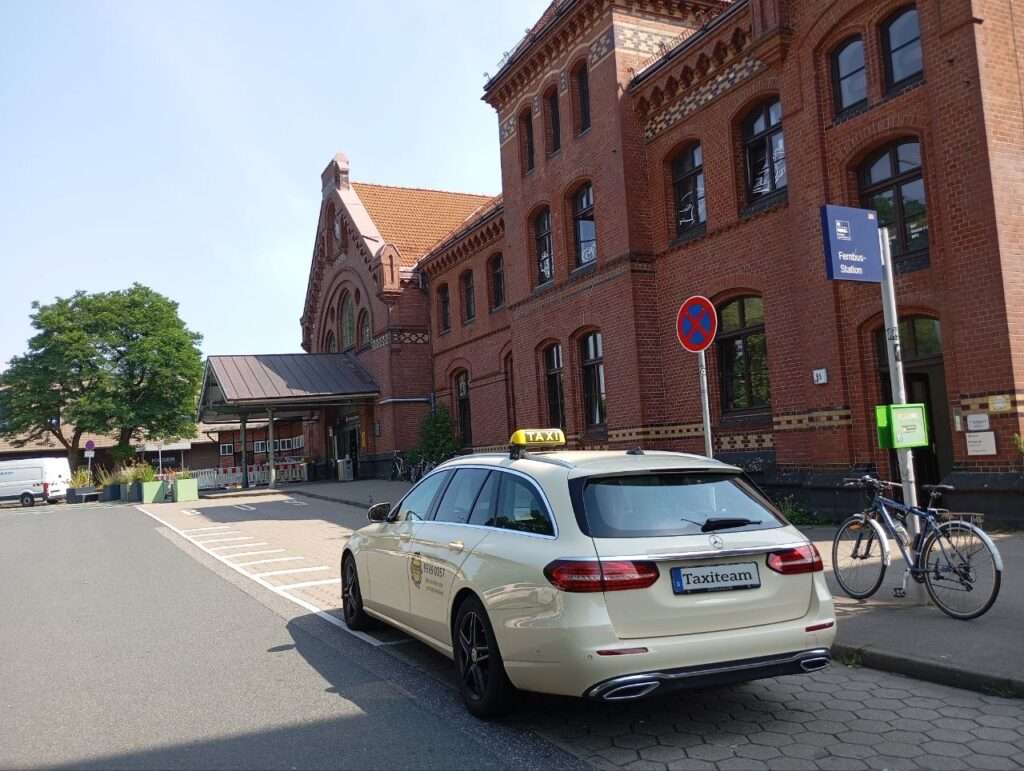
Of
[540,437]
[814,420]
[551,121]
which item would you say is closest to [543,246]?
[551,121]

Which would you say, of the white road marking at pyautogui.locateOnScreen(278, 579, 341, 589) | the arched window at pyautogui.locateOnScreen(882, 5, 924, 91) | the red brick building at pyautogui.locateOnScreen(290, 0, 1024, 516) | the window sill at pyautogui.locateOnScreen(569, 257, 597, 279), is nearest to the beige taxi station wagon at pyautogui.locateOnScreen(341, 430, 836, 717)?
the white road marking at pyautogui.locateOnScreen(278, 579, 341, 589)

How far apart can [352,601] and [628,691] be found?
12.9 ft

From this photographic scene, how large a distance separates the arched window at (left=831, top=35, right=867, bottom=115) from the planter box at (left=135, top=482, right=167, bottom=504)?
2683 centimetres

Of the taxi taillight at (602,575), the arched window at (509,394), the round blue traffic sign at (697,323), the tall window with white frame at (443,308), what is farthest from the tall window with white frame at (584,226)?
the taxi taillight at (602,575)

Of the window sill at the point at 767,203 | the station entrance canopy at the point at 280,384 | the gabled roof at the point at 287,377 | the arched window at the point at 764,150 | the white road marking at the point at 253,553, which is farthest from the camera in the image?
the station entrance canopy at the point at 280,384

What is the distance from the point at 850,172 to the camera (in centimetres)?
1284

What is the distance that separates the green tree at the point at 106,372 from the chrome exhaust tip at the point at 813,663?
4811 cm

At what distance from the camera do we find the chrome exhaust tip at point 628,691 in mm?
4230

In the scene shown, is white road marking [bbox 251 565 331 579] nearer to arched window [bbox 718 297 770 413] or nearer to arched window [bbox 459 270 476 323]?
arched window [bbox 718 297 770 413]

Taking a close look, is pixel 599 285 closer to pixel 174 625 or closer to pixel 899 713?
pixel 174 625

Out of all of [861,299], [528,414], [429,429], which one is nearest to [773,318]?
[861,299]

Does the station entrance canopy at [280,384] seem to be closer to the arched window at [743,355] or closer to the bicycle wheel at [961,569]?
→ the arched window at [743,355]

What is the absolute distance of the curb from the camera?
16.4 feet

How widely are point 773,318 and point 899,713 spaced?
10.3 meters
